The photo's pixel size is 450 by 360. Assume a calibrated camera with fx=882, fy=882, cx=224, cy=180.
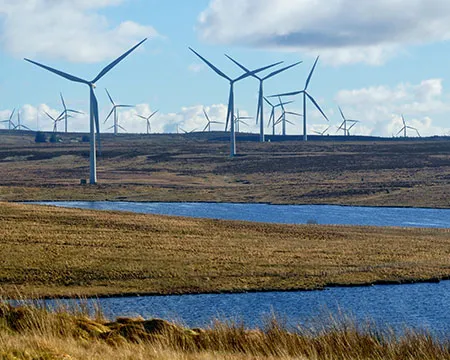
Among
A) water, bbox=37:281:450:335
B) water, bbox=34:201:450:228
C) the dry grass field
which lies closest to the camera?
water, bbox=37:281:450:335

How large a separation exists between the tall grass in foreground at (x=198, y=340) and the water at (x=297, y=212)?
52.0 m

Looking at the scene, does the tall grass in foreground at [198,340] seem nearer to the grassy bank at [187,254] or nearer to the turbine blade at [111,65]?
the grassy bank at [187,254]

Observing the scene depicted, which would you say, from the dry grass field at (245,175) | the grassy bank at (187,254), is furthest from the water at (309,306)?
the dry grass field at (245,175)

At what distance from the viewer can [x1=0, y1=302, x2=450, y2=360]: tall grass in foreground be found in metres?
17.8

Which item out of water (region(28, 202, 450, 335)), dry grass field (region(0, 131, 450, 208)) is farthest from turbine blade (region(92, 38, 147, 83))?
water (region(28, 202, 450, 335))

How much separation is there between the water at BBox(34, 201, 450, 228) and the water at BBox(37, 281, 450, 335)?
34.3m

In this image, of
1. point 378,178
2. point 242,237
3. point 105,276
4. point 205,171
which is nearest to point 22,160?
point 205,171

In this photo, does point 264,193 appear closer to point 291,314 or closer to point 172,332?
point 291,314

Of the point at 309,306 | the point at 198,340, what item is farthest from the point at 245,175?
the point at 198,340

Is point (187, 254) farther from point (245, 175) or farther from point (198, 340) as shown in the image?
point (245, 175)

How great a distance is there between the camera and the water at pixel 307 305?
102 ft

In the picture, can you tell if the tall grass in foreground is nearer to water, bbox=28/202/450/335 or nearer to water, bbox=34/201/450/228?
water, bbox=28/202/450/335

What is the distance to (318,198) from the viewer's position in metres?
101

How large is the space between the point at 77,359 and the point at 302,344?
5860 millimetres
